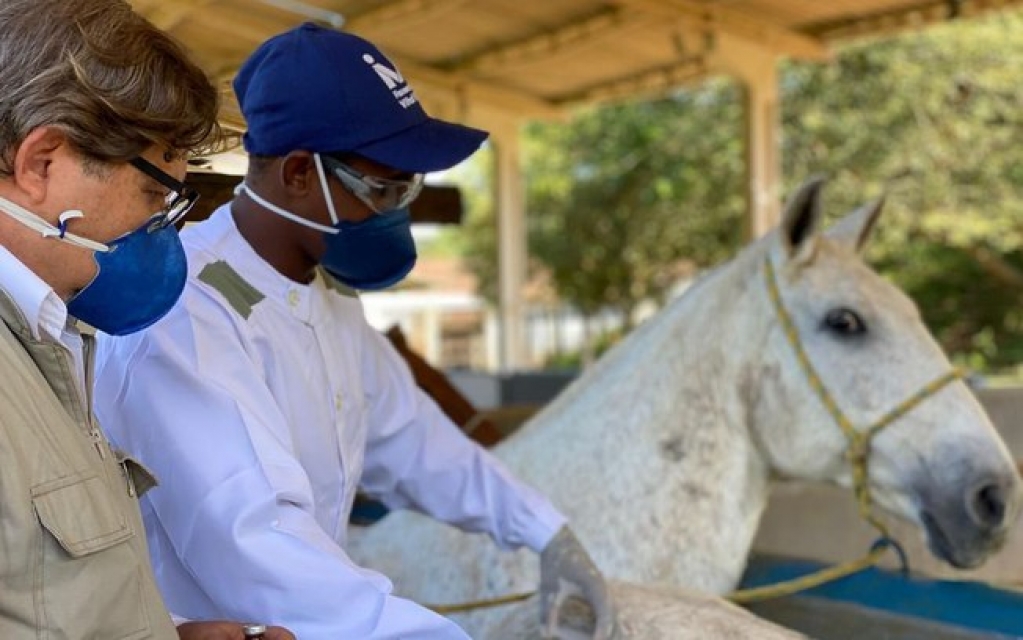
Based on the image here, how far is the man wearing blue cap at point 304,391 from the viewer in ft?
4.08

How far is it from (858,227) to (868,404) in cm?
42

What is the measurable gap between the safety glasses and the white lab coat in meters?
0.17

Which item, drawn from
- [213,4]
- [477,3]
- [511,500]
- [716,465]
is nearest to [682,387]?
[716,465]

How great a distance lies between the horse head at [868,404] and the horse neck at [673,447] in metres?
0.06

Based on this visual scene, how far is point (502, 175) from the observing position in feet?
36.9

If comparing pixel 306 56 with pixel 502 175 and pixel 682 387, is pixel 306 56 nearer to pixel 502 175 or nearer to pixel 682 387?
pixel 682 387

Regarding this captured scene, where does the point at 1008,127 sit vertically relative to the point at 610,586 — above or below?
below

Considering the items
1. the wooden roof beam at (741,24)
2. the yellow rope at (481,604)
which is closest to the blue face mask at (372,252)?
the yellow rope at (481,604)

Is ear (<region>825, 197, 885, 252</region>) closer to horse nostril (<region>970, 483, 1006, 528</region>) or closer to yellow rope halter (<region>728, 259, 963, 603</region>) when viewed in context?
yellow rope halter (<region>728, 259, 963, 603</region>)

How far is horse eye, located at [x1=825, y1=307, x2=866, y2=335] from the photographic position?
2.26 m

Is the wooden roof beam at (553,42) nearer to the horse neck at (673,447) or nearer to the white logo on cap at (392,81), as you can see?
the horse neck at (673,447)

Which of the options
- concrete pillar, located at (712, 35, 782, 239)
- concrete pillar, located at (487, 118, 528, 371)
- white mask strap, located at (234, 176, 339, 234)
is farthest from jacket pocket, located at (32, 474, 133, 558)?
concrete pillar, located at (487, 118, 528, 371)

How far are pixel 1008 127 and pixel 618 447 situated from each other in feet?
45.2

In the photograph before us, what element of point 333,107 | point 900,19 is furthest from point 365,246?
point 900,19
